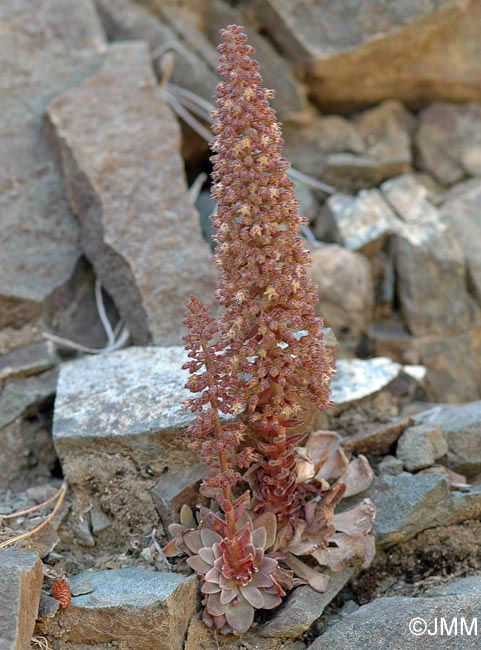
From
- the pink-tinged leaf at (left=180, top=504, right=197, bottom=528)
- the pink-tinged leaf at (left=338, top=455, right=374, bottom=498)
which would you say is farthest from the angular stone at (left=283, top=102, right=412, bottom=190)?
the pink-tinged leaf at (left=180, top=504, right=197, bottom=528)

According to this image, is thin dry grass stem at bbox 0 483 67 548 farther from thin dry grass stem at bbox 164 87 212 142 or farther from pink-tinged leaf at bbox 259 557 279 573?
thin dry grass stem at bbox 164 87 212 142

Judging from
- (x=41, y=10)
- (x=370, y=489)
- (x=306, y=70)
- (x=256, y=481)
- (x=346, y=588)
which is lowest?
(x=346, y=588)

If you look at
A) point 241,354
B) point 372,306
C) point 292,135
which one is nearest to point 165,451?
point 241,354

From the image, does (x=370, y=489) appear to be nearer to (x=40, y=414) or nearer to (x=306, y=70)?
(x=40, y=414)

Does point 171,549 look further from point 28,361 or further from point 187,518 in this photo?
point 28,361

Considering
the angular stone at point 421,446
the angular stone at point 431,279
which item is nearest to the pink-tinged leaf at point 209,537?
the angular stone at point 421,446

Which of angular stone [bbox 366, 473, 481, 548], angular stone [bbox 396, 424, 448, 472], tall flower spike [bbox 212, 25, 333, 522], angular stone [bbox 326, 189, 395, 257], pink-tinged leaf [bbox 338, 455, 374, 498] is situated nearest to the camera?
tall flower spike [bbox 212, 25, 333, 522]

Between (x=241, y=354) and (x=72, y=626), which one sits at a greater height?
(x=241, y=354)
